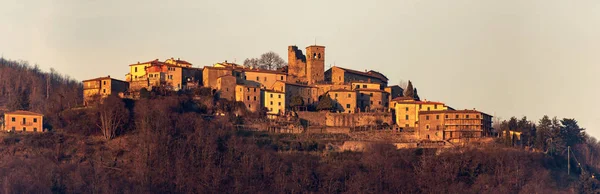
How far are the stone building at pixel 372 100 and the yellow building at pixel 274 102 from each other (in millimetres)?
4444

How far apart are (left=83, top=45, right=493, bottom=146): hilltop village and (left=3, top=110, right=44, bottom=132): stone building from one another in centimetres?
325

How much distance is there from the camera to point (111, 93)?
55.6 metres

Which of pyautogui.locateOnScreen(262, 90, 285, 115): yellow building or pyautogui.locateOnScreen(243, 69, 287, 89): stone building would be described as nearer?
pyautogui.locateOnScreen(262, 90, 285, 115): yellow building

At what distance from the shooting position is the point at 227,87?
56719 mm

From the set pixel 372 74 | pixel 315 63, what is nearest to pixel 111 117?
pixel 315 63

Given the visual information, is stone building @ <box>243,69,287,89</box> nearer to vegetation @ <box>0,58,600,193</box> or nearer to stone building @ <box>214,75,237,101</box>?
stone building @ <box>214,75,237,101</box>

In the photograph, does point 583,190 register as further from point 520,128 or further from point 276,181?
point 276,181

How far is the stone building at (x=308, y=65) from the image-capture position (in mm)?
61312

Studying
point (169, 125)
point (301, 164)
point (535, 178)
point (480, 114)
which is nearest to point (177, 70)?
point (169, 125)

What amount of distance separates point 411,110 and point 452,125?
315cm

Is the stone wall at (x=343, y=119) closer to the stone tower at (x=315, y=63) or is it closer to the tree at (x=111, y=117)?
the stone tower at (x=315, y=63)

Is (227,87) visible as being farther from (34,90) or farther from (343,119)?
(34,90)

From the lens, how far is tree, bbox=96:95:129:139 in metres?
52.3

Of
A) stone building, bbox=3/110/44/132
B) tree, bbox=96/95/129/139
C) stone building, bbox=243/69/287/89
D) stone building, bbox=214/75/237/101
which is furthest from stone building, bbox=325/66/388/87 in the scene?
stone building, bbox=3/110/44/132
